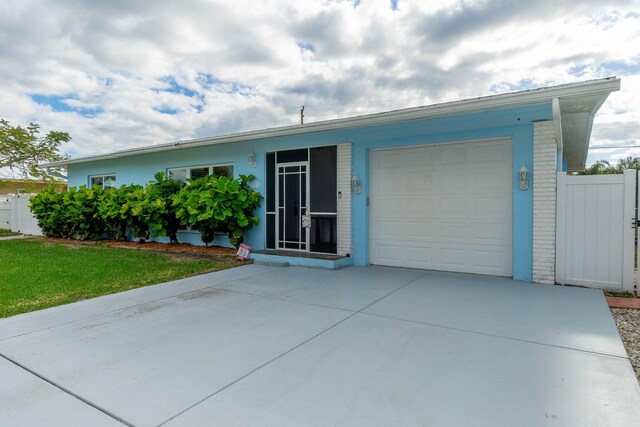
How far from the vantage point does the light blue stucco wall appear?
18.8ft

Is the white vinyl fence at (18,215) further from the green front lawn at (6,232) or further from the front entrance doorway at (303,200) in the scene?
the front entrance doorway at (303,200)

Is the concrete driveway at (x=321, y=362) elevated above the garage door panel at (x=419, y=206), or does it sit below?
below

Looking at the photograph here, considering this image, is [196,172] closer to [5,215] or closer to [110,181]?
[110,181]

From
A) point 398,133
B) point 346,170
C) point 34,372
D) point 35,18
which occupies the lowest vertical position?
point 34,372

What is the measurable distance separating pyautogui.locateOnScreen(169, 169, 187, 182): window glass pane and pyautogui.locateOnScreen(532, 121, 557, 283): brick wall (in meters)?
8.90

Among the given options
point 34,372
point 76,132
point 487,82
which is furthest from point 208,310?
point 76,132

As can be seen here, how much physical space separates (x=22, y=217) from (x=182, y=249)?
1165cm

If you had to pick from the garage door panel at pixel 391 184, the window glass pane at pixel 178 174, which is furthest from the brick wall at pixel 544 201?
the window glass pane at pixel 178 174

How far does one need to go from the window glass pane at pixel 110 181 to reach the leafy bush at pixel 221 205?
4.87 meters

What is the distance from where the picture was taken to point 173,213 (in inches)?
382

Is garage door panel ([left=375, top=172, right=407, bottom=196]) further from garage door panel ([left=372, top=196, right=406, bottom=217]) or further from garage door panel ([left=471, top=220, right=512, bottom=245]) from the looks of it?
garage door panel ([left=471, top=220, right=512, bottom=245])

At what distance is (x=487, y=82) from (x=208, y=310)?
11378 millimetres

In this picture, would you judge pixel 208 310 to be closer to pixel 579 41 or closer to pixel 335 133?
pixel 335 133

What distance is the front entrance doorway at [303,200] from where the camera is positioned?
7996 mm
